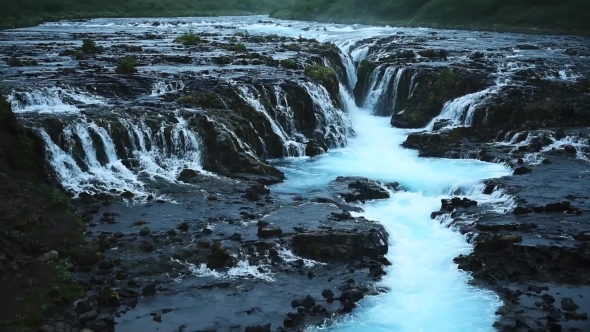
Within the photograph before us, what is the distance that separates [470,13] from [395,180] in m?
62.1

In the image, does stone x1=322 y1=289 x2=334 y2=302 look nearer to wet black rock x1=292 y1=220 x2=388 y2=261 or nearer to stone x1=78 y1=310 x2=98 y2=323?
wet black rock x1=292 y1=220 x2=388 y2=261

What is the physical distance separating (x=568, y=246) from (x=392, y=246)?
5.90m

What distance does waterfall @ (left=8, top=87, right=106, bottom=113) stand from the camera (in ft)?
98.6

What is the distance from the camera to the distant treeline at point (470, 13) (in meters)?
74.4

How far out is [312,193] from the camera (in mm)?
27656

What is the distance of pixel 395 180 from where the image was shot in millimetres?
30078

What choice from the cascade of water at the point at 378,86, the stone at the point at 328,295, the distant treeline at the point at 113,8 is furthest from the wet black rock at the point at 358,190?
the distant treeline at the point at 113,8

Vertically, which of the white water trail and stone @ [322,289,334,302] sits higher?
the white water trail

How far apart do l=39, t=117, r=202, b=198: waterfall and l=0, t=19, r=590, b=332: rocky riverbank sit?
8cm

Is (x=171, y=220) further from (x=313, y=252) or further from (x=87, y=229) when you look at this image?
(x=313, y=252)

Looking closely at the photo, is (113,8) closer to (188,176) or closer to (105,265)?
(188,176)

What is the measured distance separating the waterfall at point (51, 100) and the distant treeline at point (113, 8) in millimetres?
46946

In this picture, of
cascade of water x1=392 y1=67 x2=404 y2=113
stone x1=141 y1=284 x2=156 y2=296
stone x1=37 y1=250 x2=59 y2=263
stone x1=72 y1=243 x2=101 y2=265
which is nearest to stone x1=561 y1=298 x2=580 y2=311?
stone x1=141 y1=284 x2=156 y2=296

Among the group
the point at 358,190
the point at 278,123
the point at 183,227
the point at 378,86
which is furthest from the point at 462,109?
the point at 183,227
